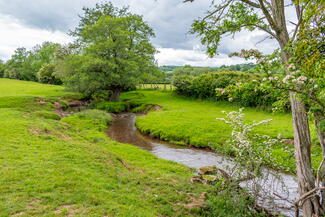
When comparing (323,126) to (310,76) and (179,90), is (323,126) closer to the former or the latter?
(310,76)

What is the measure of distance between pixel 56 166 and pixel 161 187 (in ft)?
14.1

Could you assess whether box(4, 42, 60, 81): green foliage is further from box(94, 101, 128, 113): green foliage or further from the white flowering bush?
the white flowering bush

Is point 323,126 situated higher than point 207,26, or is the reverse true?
point 207,26

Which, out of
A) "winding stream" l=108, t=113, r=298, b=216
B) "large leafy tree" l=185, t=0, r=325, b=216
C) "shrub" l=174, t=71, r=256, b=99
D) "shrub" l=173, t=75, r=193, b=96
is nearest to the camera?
"large leafy tree" l=185, t=0, r=325, b=216

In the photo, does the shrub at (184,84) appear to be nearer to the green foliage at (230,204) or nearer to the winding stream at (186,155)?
the winding stream at (186,155)

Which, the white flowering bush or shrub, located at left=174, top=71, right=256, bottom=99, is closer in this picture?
the white flowering bush

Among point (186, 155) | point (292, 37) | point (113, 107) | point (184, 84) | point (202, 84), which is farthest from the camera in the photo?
point (184, 84)

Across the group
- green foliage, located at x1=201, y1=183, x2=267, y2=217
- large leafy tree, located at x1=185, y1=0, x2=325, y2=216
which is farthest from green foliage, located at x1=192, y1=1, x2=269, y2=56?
green foliage, located at x1=201, y1=183, x2=267, y2=217

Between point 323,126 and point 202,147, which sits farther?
point 202,147

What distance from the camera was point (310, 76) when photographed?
3.93 meters

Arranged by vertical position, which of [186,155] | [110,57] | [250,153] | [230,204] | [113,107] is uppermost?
[110,57]

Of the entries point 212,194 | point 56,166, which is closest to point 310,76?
point 212,194

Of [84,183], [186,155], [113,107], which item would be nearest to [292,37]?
[84,183]

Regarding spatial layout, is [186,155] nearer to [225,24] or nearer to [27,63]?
[225,24]
